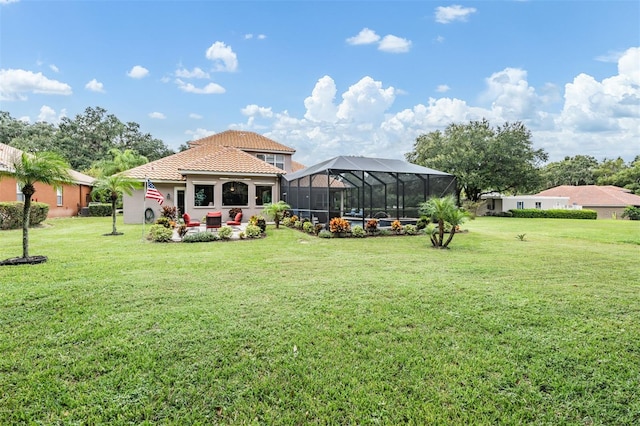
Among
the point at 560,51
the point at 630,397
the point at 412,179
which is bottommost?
the point at 630,397

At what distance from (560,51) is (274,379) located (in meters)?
20.7

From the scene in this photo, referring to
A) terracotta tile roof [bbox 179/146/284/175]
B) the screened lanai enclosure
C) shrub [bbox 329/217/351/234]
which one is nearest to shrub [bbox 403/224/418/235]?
the screened lanai enclosure

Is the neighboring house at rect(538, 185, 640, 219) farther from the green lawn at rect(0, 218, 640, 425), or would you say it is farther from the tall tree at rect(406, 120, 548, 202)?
the green lawn at rect(0, 218, 640, 425)

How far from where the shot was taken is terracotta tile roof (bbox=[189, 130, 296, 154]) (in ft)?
83.8

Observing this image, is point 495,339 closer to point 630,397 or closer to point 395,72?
point 630,397

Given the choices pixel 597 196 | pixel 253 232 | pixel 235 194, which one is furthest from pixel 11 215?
pixel 597 196

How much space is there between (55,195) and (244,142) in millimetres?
13119

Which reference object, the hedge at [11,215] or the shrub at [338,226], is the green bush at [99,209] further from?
the shrub at [338,226]

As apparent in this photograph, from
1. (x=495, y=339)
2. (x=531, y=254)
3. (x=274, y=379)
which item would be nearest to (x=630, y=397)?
(x=495, y=339)

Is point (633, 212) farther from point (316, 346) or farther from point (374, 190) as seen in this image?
point (316, 346)

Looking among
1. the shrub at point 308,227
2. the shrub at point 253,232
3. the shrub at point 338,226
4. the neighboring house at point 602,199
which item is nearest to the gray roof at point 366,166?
the shrub at point 338,226

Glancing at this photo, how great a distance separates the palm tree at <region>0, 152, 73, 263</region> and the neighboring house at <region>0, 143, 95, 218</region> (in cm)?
1008

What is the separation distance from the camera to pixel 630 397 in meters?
2.62

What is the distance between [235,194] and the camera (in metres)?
18.8
